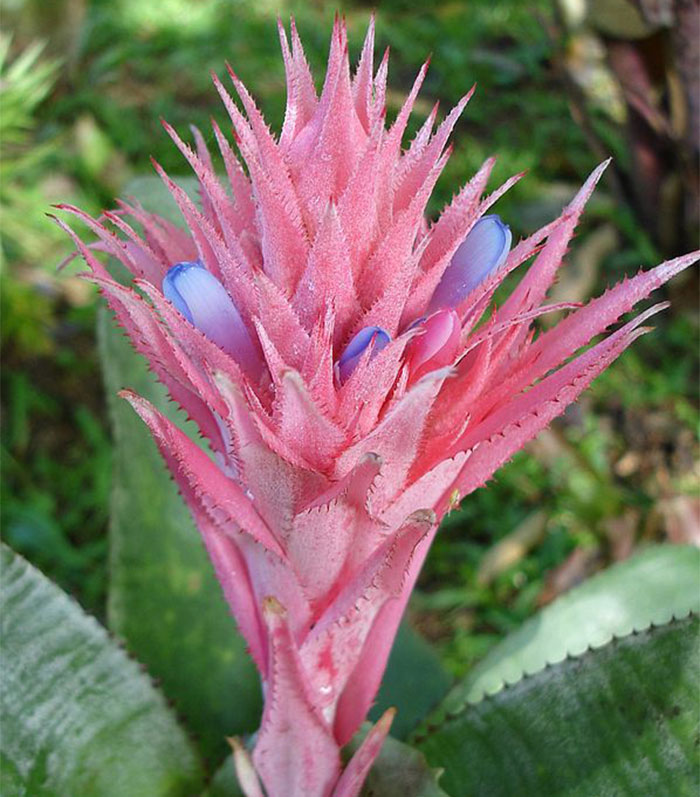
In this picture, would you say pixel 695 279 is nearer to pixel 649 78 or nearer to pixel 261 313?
pixel 649 78

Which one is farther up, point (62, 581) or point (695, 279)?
point (695, 279)

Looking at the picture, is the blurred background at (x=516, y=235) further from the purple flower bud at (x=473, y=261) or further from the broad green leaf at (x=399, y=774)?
the purple flower bud at (x=473, y=261)

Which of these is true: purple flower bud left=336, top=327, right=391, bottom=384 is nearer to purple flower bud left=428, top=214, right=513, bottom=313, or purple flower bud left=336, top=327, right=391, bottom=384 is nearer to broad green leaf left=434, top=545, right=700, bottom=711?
purple flower bud left=428, top=214, right=513, bottom=313

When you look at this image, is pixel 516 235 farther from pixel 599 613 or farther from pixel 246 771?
pixel 246 771

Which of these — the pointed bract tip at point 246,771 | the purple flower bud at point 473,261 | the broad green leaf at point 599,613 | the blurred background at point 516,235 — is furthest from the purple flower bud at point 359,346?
the blurred background at point 516,235

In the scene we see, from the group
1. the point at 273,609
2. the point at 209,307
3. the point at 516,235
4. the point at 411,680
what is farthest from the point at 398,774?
the point at 516,235

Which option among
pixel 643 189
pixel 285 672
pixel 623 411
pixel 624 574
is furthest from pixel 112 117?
pixel 285 672
